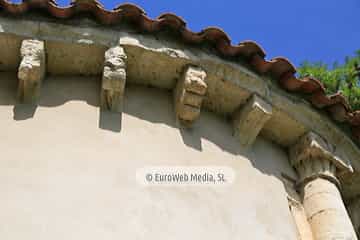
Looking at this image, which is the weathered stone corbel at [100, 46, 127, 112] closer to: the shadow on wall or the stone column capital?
the shadow on wall

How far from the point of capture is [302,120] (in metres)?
5.00

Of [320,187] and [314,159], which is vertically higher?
[314,159]

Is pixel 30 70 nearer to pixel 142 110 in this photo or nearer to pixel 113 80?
pixel 113 80

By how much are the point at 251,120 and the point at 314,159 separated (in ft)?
2.26

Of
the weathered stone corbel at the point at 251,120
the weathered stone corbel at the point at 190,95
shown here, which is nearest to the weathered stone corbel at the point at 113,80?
the weathered stone corbel at the point at 190,95

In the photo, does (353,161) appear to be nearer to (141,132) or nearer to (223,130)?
(223,130)

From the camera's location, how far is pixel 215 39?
476 centimetres

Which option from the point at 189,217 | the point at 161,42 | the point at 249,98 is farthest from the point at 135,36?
the point at 189,217

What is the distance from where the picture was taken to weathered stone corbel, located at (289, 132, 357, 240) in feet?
14.6

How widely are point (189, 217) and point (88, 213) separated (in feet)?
2.34

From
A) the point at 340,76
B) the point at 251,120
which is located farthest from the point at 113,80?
the point at 340,76

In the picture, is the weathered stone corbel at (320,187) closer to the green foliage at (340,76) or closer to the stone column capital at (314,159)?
the stone column capital at (314,159)

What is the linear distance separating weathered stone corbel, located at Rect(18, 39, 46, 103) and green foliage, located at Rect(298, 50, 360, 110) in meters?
4.65

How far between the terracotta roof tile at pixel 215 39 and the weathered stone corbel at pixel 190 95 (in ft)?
1.04
